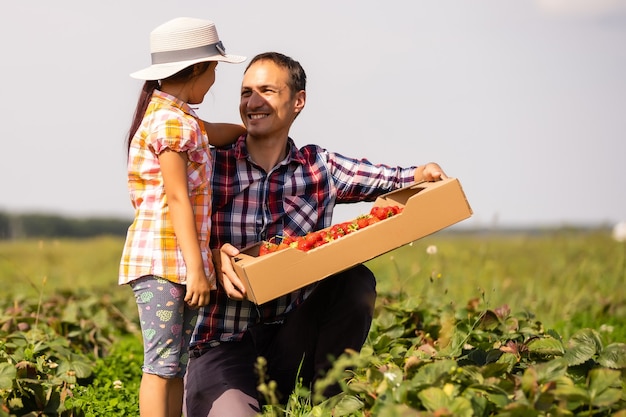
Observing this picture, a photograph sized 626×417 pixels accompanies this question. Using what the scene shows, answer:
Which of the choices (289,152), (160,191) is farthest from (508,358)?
(160,191)

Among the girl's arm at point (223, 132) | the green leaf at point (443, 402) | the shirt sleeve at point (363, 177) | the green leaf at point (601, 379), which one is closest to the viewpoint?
the green leaf at point (443, 402)

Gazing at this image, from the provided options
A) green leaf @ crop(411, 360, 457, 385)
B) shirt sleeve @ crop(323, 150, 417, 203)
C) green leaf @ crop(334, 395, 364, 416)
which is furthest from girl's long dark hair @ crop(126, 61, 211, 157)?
green leaf @ crop(411, 360, 457, 385)

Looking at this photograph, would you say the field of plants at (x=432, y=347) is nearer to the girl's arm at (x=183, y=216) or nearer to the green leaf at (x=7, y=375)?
the green leaf at (x=7, y=375)

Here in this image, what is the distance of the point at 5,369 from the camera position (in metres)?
3.32

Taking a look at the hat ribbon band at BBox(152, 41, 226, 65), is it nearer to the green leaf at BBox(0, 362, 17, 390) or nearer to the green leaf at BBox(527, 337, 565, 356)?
the green leaf at BBox(0, 362, 17, 390)

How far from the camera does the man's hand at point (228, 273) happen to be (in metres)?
3.47

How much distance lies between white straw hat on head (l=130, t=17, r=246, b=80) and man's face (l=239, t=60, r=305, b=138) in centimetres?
23

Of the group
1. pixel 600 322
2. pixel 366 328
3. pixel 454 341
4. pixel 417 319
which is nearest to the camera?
pixel 454 341

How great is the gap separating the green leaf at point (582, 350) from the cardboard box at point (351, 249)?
0.69 metres

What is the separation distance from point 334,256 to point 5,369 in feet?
4.44

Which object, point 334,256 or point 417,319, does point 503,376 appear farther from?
point 417,319

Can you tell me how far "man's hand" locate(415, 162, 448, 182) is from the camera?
3861 mm

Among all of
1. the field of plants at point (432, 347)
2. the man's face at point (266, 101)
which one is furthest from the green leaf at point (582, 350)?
the man's face at point (266, 101)

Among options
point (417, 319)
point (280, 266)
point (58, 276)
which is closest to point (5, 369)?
point (280, 266)
